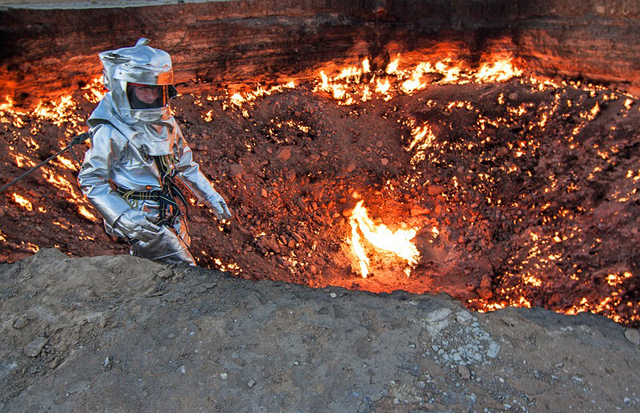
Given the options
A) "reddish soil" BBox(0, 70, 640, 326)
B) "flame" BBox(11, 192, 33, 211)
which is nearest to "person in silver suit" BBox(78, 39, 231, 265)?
"reddish soil" BBox(0, 70, 640, 326)

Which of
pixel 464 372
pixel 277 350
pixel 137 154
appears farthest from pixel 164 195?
pixel 464 372

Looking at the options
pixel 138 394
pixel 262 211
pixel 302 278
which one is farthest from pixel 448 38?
pixel 138 394

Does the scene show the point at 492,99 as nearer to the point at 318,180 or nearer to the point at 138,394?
the point at 318,180

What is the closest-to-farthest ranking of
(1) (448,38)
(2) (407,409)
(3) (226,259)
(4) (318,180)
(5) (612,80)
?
(2) (407,409)
(3) (226,259)
(5) (612,80)
(4) (318,180)
(1) (448,38)

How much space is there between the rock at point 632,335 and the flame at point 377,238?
231 cm

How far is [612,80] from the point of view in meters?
5.09

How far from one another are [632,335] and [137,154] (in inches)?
145

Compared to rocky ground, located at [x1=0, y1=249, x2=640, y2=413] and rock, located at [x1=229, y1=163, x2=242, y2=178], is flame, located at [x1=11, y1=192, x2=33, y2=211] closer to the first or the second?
rocky ground, located at [x1=0, y1=249, x2=640, y2=413]

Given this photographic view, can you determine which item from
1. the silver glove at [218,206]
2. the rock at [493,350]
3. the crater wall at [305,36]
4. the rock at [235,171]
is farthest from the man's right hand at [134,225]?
the crater wall at [305,36]

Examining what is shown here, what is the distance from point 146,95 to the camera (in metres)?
3.01

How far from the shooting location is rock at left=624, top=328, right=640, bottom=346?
2900 mm

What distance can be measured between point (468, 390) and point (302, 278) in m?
2.47

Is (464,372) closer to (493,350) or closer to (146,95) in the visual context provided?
(493,350)

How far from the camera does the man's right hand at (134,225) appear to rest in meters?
2.96
